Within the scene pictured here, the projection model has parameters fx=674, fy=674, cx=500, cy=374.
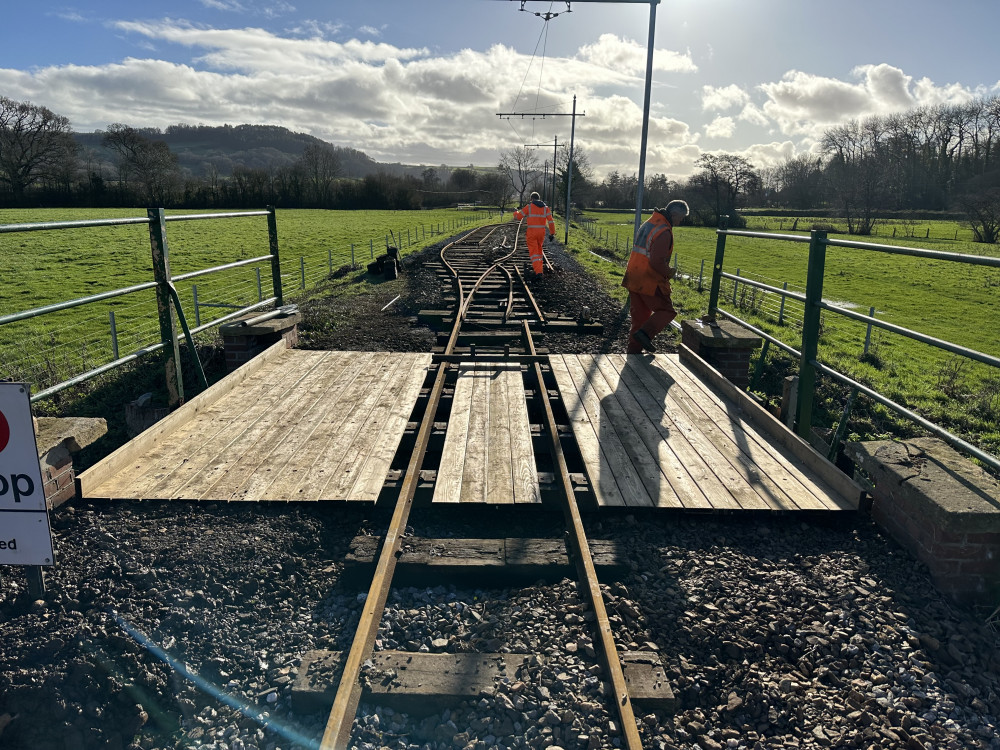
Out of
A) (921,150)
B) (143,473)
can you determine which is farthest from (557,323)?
(921,150)

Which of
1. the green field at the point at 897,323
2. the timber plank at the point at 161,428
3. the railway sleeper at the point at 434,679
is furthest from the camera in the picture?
the green field at the point at 897,323

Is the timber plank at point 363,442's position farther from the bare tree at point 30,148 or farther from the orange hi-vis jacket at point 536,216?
the bare tree at point 30,148

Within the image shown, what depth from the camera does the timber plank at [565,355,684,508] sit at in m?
4.35

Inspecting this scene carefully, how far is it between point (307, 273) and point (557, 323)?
13.8m

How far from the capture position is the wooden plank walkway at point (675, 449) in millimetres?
4297

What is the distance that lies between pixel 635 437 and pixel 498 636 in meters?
2.66

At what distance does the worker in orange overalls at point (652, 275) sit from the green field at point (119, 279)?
4.85 meters

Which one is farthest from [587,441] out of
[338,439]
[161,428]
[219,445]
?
[161,428]

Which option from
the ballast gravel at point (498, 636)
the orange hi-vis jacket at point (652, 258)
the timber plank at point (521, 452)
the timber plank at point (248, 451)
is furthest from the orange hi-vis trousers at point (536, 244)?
the ballast gravel at point (498, 636)

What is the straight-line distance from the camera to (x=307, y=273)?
21906mm

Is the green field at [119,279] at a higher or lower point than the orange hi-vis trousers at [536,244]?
lower

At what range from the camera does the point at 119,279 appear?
76.3 feet

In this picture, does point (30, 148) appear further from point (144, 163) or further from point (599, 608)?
point (599, 608)

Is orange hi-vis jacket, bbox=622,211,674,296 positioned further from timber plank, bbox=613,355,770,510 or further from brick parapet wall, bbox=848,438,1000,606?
brick parapet wall, bbox=848,438,1000,606
